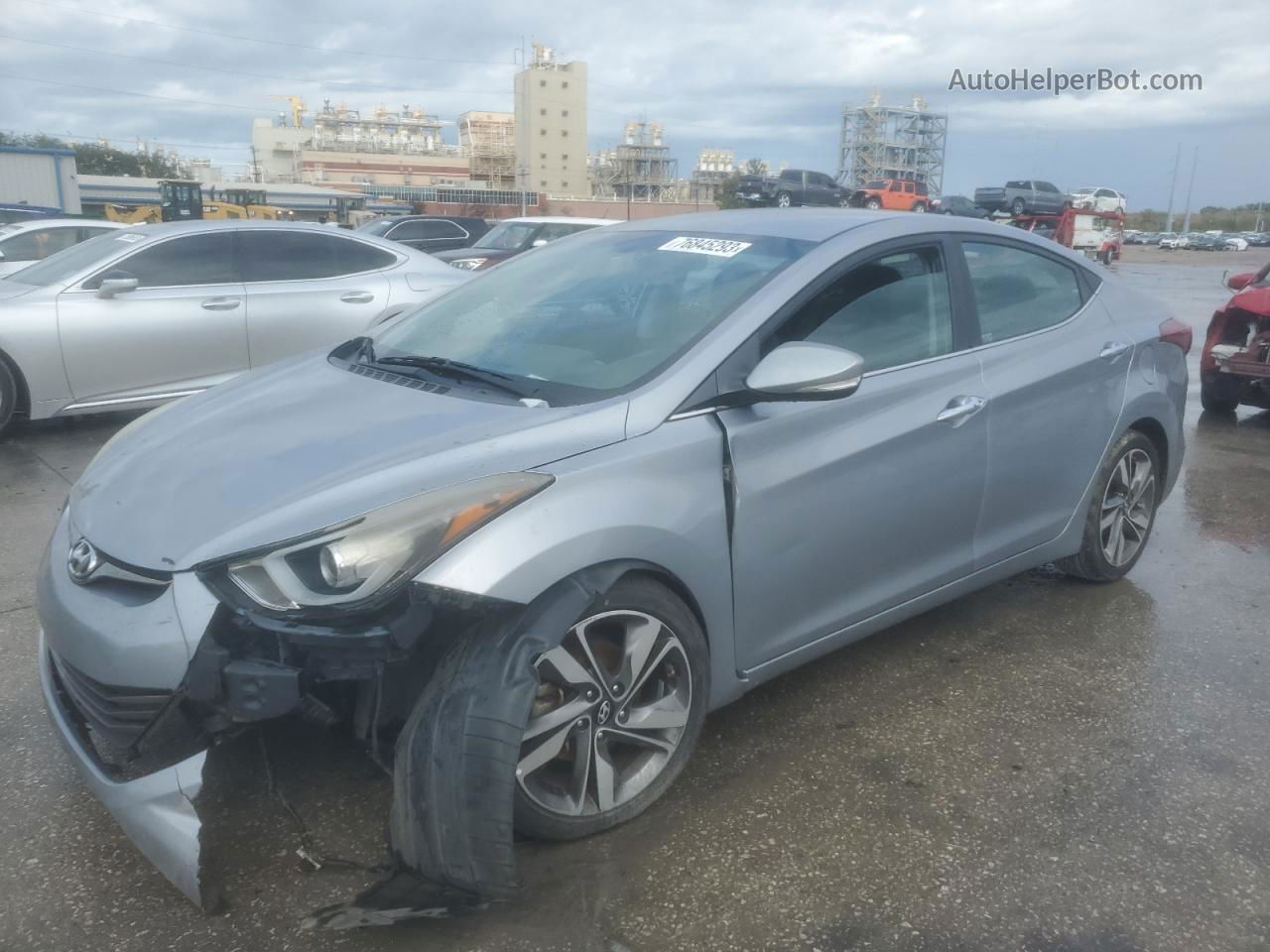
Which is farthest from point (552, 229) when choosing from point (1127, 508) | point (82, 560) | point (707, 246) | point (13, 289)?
point (82, 560)

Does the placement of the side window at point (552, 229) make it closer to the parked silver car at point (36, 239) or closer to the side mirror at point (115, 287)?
the parked silver car at point (36, 239)

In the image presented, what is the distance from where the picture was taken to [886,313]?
11.0 ft

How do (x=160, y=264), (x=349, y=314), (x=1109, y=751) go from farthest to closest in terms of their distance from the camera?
(x=349, y=314), (x=160, y=264), (x=1109, y=751)

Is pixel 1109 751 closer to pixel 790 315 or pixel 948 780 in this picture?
pixel 948 780

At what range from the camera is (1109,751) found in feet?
10.3

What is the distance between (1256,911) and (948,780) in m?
0.78

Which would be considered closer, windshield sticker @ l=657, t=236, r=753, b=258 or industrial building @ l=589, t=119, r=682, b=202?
windshield sticker @ l=657, t=236, r=753, b=258

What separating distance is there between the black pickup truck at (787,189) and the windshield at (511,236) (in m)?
21.3

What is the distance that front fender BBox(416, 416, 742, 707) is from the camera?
2250mm

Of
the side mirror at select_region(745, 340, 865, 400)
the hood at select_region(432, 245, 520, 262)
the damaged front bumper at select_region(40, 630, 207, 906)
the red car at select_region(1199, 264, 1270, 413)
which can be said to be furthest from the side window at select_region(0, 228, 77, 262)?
Answer: the red car at select_region(1199, 264, 1270, 413)

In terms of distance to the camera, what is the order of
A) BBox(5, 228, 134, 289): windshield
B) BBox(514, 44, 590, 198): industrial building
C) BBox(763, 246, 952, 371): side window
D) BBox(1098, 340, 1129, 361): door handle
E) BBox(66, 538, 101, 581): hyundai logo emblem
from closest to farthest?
BBox(66, 538, 101, 581): hyundai logo emblem → BBox(763, 246, 952, 371): side window → BBox(1098, 340, 1129, 361): door handle → BBox(5, 228, 134, 289): windshield → BBox(514, 44, 590, 198): industrial building

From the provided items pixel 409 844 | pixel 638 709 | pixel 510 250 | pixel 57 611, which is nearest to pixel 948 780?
pixel 638 709

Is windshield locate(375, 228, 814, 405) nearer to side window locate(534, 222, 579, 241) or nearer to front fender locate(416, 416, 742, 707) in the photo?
front fender locate(416, 416, 742, 707)

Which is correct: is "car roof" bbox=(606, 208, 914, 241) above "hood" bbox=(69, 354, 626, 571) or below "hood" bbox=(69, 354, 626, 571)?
above
